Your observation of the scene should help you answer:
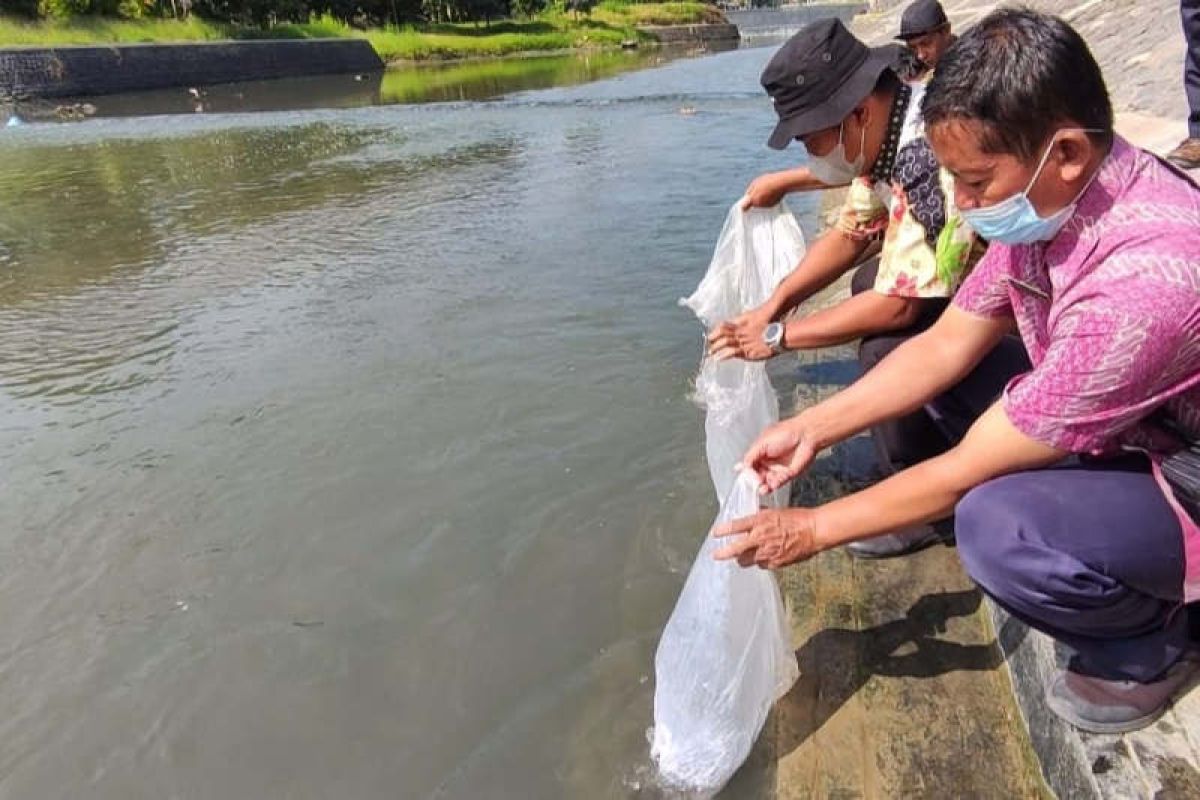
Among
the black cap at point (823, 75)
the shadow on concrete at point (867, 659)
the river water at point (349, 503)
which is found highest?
the black cap at point (823, 75)

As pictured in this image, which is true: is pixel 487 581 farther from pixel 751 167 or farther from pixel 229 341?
pixel 751 167

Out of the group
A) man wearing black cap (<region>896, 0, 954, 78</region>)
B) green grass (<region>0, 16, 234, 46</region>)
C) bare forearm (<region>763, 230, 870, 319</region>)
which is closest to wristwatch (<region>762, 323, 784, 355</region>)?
bare forearm (<region>763, 230, 870, 319</region>)

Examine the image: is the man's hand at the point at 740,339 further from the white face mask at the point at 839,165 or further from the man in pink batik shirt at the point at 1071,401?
the man in pink batik shirt at the point at 1071,401

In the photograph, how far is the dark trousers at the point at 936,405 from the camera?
2.20 meters

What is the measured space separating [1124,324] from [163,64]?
33.3m

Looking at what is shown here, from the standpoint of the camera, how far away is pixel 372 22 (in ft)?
147

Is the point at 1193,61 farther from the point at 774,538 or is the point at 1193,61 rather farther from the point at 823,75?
the point at 774,538

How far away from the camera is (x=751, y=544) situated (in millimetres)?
1665

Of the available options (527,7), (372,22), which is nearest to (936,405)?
(372,22)

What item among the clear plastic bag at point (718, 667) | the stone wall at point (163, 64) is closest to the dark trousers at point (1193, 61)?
the clear plastic bag at point (718, 667)

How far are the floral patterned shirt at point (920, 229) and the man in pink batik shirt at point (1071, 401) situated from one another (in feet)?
1.82

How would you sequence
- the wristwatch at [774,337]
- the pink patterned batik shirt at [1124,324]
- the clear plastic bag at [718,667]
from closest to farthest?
1. the pink patterned batik shirt at [1124,324]
2. the clear plastic bag at [718,667]
3. the wristwatch at [774,337]

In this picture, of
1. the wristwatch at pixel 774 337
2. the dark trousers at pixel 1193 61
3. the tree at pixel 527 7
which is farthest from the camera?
the tree at pixel 527 7

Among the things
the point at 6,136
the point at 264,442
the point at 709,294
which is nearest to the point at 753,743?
the point at 709,294
